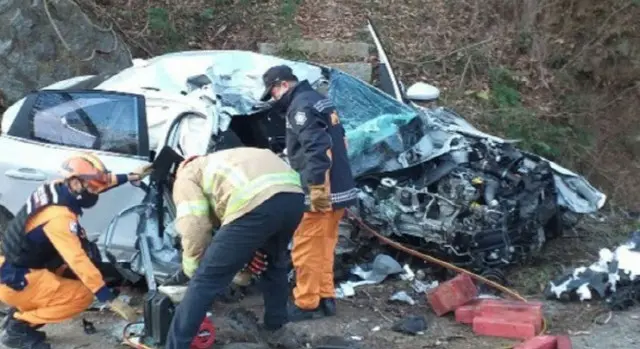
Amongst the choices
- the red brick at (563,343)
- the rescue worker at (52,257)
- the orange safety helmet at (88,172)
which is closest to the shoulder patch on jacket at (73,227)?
the rescue worker at (52,257)

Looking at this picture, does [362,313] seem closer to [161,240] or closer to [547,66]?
[161,240]

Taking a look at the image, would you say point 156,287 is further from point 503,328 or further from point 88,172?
point 503,328

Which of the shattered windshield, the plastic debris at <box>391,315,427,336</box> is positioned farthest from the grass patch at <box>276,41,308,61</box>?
the plastic debris at <box>391,315,427,336</box>

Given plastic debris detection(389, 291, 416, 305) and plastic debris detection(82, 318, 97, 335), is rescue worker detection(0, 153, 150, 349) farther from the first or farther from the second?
plastic debris detection(389, 291, 416, 305)

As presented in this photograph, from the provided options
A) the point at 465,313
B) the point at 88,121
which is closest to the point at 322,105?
the point at 465,313

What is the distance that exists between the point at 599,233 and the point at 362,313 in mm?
2908

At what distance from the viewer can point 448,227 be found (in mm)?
7461

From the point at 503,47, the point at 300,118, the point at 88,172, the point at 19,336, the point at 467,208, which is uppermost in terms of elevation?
the point at 300,118

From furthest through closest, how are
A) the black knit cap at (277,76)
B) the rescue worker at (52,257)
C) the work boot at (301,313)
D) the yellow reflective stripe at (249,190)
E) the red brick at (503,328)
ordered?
the work boot at (301,313) < the black knit cap at (277,76) < the red brick at (503,328) < the rescue worker at (52,257) < the yellow reflective stripe at (249,190)

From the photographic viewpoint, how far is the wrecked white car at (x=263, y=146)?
7.18 m

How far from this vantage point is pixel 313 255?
6.79 metres

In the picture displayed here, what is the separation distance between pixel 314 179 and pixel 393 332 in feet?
3.94

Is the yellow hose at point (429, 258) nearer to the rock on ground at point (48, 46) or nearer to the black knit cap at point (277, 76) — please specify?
the black knit cap at point (277, 76)

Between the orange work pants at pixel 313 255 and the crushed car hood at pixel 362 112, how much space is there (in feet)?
3.51
